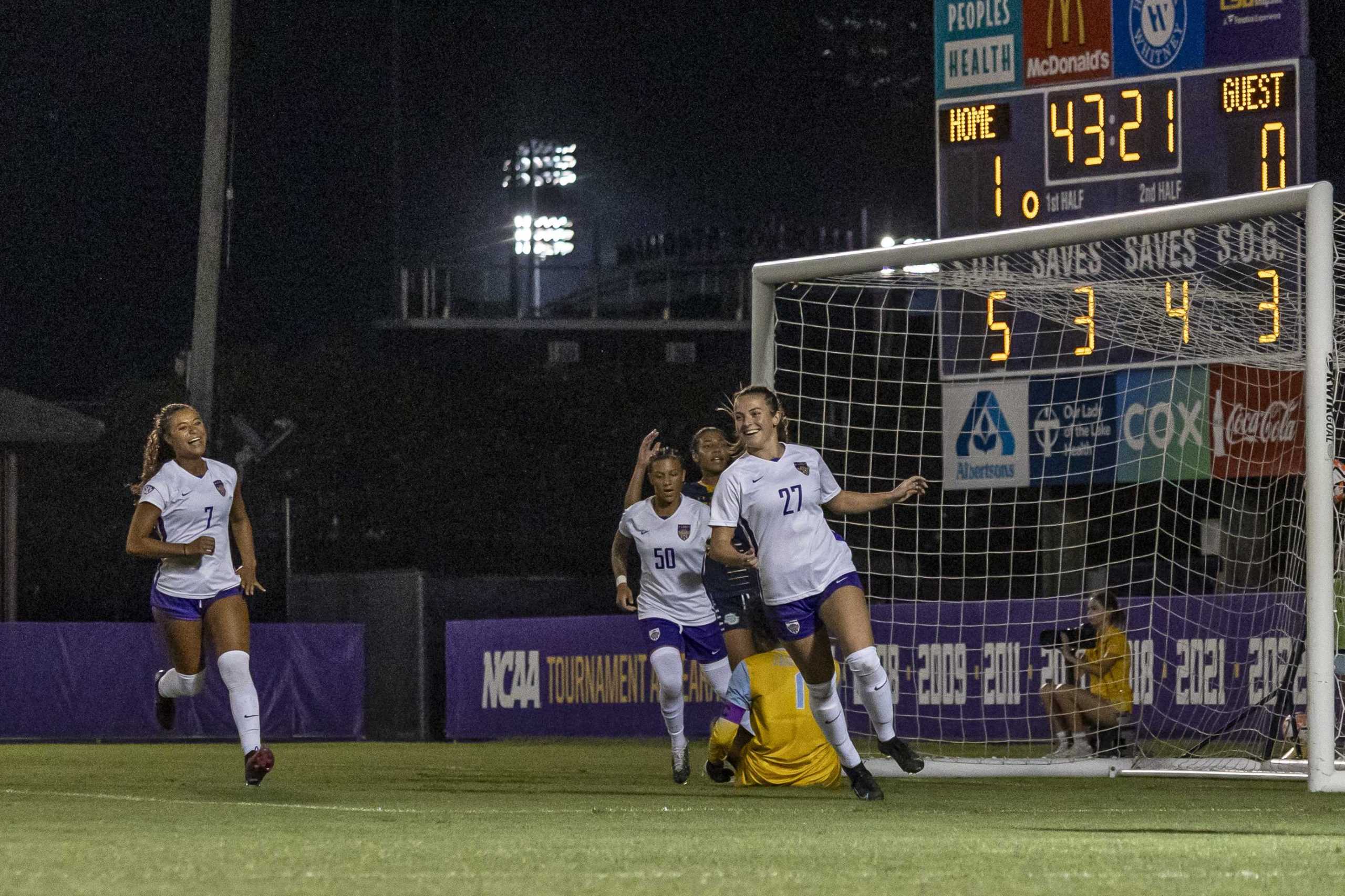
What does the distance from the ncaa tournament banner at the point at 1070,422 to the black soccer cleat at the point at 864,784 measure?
7.46m

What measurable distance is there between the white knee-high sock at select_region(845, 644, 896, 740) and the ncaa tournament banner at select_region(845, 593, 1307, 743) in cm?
585

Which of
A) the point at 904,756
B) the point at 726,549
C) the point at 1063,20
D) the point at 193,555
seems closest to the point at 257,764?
the point at 193,555

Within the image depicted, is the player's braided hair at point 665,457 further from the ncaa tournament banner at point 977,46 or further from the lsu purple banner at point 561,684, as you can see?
the lsu purple banner at point 561,684

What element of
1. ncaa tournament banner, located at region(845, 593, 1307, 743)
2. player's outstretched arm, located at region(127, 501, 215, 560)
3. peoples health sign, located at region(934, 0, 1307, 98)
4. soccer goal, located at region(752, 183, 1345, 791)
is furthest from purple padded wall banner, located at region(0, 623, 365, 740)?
player's outstretched arm, located at region(127, 501, 215, 560)

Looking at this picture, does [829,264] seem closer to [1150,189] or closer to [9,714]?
[1150,189]

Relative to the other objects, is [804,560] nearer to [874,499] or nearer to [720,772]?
[874,499]

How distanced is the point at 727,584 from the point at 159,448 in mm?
3188

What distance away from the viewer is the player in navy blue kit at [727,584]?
35.1 feet

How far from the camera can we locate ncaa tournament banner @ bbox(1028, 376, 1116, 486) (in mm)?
16422

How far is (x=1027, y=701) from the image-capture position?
16234 millimetres

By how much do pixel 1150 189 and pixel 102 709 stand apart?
11.3m

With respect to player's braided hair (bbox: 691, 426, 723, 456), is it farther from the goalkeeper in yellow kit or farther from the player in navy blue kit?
the goalkeeper in yellow kit

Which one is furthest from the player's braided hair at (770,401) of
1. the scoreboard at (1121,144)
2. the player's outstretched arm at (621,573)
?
the scoreboard at (1121,144)

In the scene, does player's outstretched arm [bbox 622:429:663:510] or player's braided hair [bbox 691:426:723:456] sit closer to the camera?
player's braided hair [bbox 691:426:723:456]
